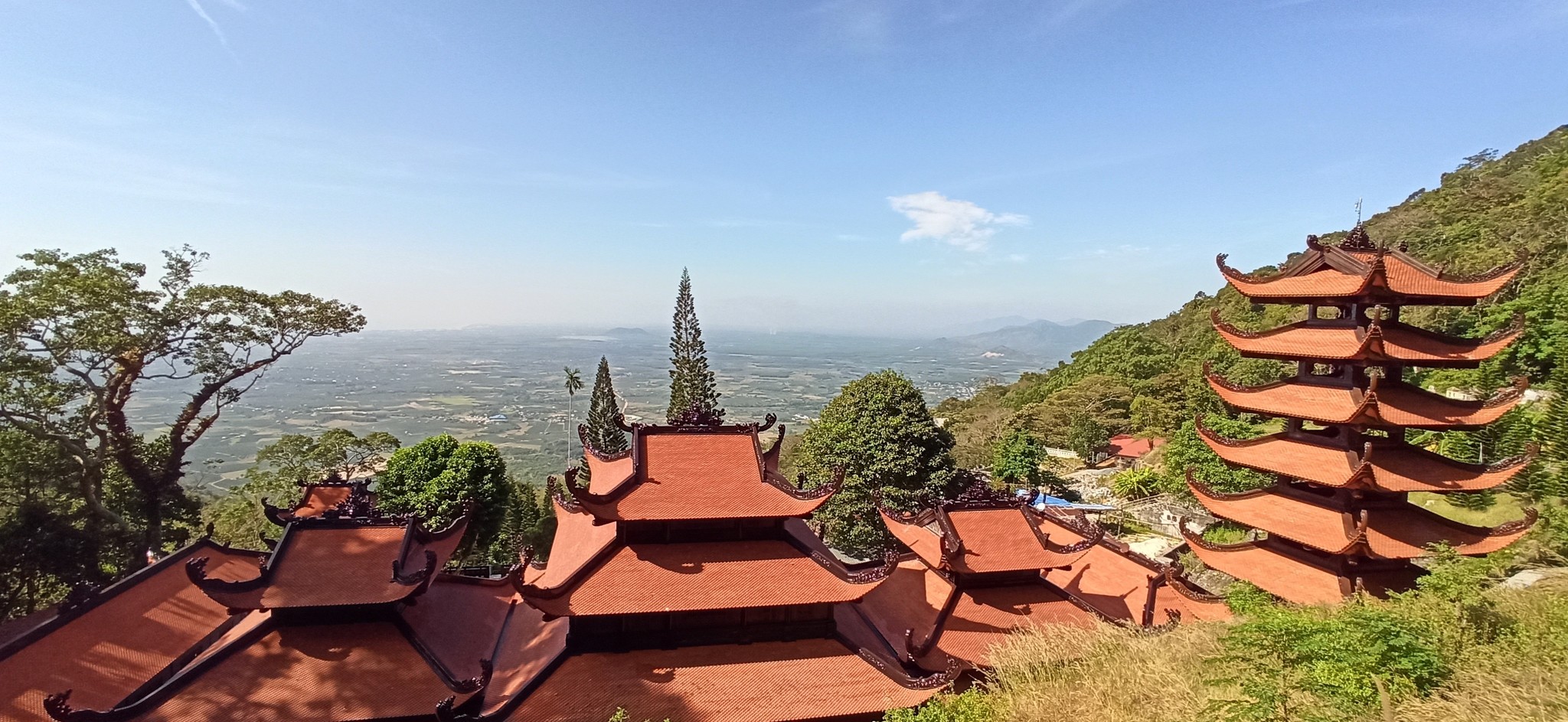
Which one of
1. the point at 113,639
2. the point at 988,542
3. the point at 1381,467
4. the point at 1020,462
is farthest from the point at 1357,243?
the point at 113,639

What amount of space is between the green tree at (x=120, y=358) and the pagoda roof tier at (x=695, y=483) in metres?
15.7

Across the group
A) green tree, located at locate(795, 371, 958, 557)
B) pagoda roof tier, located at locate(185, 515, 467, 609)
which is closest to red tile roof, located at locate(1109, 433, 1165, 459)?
green tree, located at locate(795, 371, 958, 557)

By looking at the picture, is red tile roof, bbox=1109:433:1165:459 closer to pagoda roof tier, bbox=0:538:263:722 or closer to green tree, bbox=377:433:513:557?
green tree, bbox=377:433:513:557

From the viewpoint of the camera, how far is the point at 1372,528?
33.3 ft

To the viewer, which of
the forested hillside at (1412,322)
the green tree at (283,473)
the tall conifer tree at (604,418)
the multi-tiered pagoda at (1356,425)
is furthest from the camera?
the tall conifer tree at (604,418)

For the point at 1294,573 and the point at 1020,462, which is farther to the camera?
the point at 1020,462

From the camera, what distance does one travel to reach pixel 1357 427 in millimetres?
10320

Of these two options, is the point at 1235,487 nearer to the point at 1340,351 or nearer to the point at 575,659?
the point at 1340,351

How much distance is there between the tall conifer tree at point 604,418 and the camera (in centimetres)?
2978

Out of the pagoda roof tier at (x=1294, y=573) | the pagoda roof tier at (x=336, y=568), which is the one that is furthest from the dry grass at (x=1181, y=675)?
the pagoda roof tier at (x=336, y=568)

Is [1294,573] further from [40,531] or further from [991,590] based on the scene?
[40,531]

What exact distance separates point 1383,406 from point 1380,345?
1091 millimetres

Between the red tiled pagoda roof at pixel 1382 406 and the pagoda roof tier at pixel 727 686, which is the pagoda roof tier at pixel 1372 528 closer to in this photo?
the red tiled pagoda roof at pixel 1382 406

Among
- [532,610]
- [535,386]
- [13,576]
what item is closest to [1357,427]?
[532,610]
